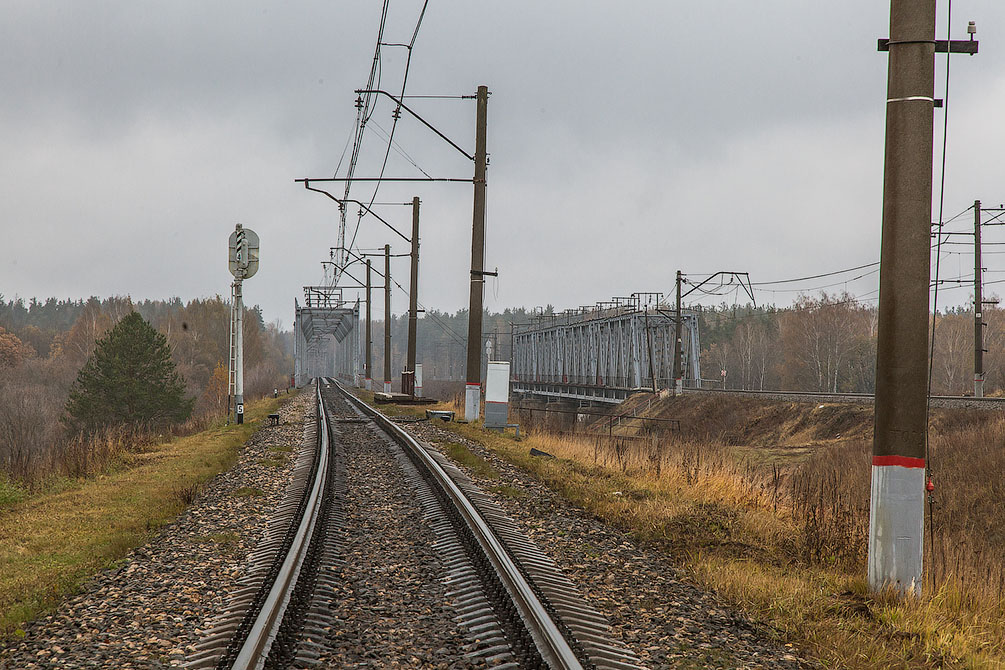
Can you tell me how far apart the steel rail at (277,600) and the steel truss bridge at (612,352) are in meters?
38.8

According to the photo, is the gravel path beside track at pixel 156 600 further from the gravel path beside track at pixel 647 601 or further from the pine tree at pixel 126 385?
the pine tree at pixel 126 385

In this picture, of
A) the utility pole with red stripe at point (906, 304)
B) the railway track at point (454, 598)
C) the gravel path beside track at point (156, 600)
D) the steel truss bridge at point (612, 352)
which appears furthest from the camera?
the steel truss bridge at point (612, 352)

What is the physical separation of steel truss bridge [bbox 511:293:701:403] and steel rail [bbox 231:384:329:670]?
127 ft

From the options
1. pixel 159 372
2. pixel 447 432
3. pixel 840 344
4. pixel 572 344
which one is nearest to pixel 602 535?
pixel 447 432

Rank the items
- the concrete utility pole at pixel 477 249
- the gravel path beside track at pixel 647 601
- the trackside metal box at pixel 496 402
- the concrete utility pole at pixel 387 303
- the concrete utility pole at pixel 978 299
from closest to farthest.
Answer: the gravel path beside track at pixel 647 601 < the trackside metal box at pixel 496 402 < the concrete utility pole at pixel 477 249 < the concrete utility pole at pixel 978 299 < the concrete utility pole at pixel 387 303

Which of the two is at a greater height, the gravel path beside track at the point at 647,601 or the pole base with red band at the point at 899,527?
the pole base with red band at the point at 899,527

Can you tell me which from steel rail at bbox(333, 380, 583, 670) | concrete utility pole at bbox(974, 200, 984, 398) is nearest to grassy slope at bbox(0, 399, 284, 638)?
steel rail at bbox(333, 380, 583, 670)

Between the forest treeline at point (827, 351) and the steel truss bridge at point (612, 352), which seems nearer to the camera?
the steel truss bridge at point (612, 352)

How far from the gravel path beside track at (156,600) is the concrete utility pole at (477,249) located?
512 inches

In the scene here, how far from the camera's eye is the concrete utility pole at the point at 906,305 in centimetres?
639

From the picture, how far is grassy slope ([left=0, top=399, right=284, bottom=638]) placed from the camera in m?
6.25

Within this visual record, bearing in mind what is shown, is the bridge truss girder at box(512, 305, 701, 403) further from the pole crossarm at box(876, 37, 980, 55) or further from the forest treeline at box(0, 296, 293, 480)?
the pole crossarm at box(876, 37, 980, 55)

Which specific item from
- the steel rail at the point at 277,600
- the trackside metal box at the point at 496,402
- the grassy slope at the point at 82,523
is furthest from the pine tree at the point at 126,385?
the steel rail at the point at 277,600

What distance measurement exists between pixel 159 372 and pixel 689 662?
168 ft
